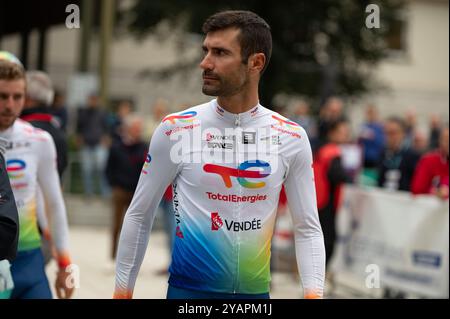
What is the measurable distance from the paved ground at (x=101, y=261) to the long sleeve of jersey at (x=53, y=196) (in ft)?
12.1

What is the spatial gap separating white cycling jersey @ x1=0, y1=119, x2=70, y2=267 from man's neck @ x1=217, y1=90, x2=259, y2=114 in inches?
73.2

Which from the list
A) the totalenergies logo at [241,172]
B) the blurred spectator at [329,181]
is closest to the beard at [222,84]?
the totalenergies logo at [241,172]

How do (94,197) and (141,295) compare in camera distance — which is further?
(94,197)

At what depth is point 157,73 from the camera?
1268 inches

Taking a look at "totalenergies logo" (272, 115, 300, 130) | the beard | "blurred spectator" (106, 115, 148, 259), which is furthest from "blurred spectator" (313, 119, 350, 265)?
the beard

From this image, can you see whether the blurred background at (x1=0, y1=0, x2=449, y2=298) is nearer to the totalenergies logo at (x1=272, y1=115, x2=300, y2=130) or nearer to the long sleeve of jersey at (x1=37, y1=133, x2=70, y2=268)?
the long sleeve of jersey at (x1=37, y1=133, x2=70, y2=268)

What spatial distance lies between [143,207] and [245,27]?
0.89 meters

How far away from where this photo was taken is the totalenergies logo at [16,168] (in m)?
5.61

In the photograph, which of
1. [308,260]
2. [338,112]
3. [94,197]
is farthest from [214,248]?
[94,197]

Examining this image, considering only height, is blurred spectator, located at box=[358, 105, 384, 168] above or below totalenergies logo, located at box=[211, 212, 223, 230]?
below

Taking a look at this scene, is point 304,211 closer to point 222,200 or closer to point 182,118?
point 222,200

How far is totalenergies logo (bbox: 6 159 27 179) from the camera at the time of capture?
5.61 metres
